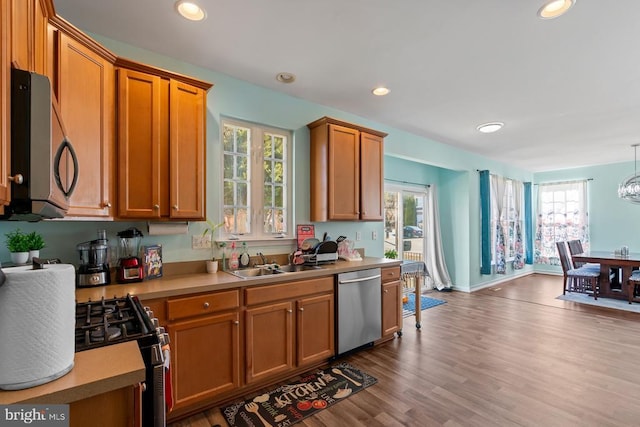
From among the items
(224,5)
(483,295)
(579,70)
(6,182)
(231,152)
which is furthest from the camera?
(483,295)

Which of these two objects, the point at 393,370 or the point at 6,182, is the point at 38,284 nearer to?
the point at 6,182

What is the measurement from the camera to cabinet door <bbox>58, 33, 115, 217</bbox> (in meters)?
1.68

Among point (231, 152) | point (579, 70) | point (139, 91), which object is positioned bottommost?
point (231, 152)

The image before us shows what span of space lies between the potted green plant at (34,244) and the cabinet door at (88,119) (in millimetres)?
325

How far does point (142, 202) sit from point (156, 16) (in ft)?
4.02

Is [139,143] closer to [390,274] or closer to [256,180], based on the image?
[256,180]

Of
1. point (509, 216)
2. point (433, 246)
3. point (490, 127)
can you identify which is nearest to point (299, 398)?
point (490, 127)

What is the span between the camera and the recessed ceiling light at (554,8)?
176 cm

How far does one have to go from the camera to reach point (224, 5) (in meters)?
1.84

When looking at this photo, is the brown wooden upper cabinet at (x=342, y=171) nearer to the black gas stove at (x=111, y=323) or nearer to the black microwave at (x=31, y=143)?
the black gas stove at (x=111, y=323)

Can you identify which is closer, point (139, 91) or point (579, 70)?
point (139, 91)

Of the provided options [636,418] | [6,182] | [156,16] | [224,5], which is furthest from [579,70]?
[6,182]

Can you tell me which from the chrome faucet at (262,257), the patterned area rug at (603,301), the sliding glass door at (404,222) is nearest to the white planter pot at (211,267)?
the chrome faucet at (262,257)

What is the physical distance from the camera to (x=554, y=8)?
71.7 inches
